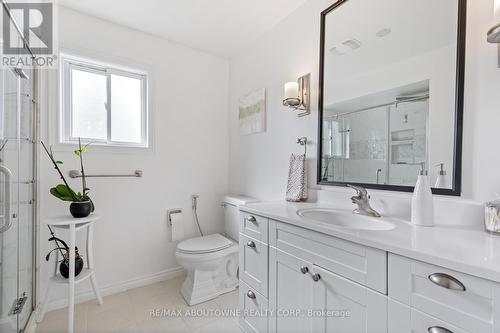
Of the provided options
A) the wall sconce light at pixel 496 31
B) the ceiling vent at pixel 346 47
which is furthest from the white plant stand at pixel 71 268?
the wall sconce light at pixel 496 31

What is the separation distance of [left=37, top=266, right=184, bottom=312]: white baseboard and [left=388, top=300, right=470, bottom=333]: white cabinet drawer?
2043 millimetres

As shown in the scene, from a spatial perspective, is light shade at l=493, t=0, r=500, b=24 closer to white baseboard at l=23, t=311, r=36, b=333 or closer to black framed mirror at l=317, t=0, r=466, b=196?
black framed mirror at l=317, t=0, r=466, b=196

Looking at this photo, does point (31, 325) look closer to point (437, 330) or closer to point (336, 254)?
point (336, 254)

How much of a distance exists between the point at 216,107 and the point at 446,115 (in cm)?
206

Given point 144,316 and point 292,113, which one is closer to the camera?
point 144,316

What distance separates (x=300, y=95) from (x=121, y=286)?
2256 millimetres

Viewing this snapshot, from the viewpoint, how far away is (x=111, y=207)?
6.56 ft

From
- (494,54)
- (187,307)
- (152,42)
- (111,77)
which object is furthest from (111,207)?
(494,54)

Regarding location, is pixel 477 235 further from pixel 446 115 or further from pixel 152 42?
pixel 152 42

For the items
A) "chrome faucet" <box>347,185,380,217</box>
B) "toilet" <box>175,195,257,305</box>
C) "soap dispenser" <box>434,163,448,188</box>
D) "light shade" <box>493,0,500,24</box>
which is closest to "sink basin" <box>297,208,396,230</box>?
"chrome faucet" <box>347,185,380,217</box>

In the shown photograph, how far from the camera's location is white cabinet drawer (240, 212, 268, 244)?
4.33ft

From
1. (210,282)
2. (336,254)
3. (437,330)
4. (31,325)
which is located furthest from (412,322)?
(31,325)

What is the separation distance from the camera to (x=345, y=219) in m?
1.31

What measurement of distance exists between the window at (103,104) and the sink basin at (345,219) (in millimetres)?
1703
